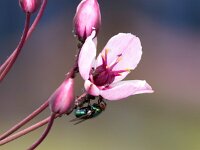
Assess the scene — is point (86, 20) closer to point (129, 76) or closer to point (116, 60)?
point (116, 60)

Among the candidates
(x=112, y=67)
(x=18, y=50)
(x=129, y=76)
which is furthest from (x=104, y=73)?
(x=129, y=76)

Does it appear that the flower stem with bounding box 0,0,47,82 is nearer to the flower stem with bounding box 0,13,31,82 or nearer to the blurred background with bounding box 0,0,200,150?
the flower stem with bounding box 0,13,31,82

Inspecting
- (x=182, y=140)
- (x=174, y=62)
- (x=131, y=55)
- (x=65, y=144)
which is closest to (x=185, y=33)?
(x=174, y=62)

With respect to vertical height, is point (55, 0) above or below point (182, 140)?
above

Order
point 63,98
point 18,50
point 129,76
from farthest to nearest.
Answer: point 129,76, point 18,50, point 63,98

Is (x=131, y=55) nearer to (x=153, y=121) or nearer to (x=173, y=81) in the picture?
(x=153, y=121)

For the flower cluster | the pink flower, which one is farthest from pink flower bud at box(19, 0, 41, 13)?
the pink flower

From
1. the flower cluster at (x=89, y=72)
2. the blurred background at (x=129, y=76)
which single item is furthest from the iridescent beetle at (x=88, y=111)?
the blurred background at (x=129, y=76)
